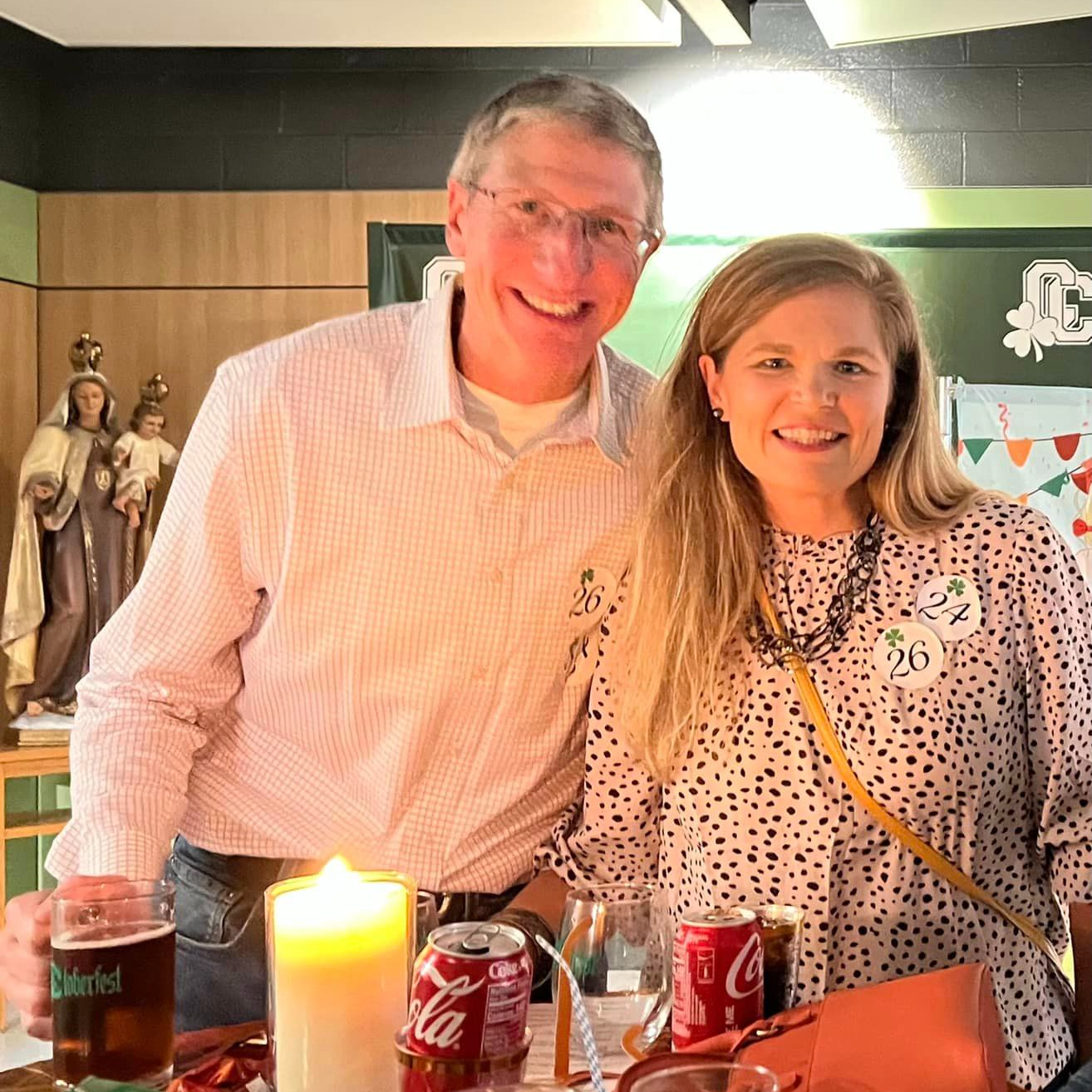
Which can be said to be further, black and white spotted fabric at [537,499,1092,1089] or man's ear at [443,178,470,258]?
man's ear at [443,178,470,258]

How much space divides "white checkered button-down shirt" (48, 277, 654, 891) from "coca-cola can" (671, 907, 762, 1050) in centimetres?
75

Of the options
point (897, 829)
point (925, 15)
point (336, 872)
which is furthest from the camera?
point (925, 15)

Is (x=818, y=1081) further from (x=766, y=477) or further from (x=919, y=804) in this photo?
(x=766, y=477)

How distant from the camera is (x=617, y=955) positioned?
1307 millimetres

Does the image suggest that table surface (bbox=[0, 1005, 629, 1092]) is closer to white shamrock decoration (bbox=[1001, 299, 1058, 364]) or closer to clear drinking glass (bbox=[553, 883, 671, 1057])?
clear drinking glass (bbox=[553, 883, 671, 1057])

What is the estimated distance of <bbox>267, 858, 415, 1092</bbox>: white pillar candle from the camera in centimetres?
117

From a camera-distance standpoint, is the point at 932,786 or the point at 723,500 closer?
the point at 932,786

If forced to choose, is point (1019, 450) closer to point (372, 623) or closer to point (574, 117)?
point (574, 117)

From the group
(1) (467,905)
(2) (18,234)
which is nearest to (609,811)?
(1) (467,905)

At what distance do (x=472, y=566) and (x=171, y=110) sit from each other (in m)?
4.35

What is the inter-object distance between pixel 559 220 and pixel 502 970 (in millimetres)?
1180

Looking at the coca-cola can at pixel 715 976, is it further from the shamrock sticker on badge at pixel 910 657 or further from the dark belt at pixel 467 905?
the dark belt at pixel 467 905

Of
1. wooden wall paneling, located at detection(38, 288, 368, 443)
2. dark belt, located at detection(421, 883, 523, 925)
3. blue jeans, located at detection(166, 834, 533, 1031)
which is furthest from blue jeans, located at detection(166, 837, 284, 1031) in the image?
wooden wall paneling, located at detection(38, 288, 368, 443)

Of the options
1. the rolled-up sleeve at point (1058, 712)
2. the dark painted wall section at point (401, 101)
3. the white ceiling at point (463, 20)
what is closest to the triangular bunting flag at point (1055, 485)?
the dark painted wall section at point (401, 101)
